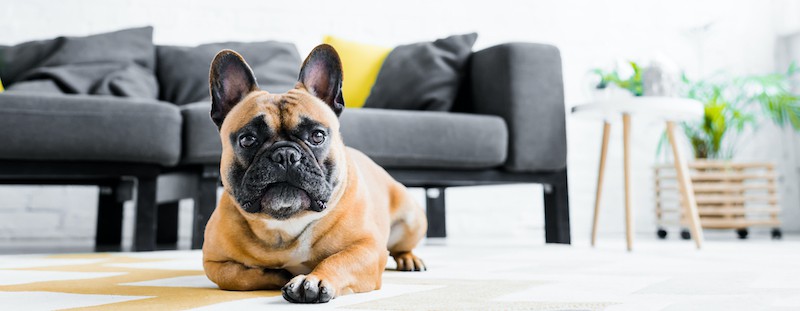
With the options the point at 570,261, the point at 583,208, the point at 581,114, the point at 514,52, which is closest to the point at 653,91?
the point at 581,114

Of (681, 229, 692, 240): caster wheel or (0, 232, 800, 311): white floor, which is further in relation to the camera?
(681, 229, 692, 240): caster wheel

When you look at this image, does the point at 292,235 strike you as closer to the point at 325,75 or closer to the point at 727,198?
the point at 325,75

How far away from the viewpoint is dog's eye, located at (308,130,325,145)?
41.7 inches

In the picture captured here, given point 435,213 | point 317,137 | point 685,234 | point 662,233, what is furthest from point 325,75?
point 662,233

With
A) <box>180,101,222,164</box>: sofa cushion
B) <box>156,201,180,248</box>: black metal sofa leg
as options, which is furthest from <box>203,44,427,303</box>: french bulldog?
<box>156,201,180,248</box>: black metal sofa leg

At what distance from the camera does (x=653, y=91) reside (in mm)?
2439

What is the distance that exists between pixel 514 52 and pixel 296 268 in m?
1.64

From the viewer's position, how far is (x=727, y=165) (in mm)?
3377

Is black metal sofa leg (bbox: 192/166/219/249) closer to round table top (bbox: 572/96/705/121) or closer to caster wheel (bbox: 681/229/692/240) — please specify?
round table top (bbox: 572/96/705/121)

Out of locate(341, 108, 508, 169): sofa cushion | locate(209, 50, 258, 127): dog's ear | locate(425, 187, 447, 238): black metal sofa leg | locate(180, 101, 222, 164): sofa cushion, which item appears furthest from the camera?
locate(425, 187, 447, 238): black metal sofa leg

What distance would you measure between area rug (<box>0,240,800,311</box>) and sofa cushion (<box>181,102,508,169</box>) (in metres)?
0.46

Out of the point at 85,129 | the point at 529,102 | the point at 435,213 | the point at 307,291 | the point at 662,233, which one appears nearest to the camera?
the point at 307,291

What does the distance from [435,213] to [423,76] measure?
84 cm

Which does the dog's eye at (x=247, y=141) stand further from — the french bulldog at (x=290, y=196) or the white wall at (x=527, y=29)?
the white wall at (x=527, y=29)
